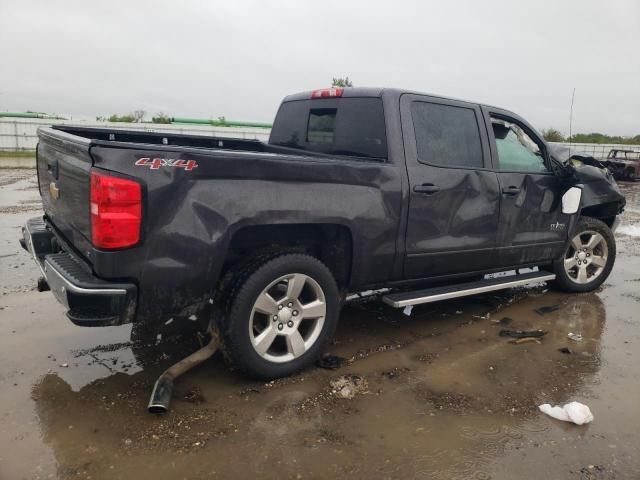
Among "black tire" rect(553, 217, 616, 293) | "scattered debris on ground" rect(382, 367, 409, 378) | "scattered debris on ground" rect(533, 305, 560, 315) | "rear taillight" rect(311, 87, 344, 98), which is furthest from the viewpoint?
"black tire" rect(553, 217, 616, 293)

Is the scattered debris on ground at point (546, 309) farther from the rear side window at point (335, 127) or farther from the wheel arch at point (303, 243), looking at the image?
the rear side window at point (335, 127)

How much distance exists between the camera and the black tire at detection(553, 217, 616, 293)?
17.5ft

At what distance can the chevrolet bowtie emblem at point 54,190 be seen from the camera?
329 centimetres

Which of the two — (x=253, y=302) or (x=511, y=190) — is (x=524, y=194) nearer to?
(x=511, y=190)

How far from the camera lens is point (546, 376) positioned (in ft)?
11.7

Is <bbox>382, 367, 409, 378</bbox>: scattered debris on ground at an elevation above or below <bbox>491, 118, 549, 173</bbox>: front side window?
below

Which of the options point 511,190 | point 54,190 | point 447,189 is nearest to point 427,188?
point 447,189

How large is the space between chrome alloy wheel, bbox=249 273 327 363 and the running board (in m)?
0.65

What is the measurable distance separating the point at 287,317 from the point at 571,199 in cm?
310

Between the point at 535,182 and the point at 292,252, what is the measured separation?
100 inches

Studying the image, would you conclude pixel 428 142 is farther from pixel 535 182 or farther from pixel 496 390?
pixel 496 390

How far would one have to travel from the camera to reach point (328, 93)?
4.19 meters

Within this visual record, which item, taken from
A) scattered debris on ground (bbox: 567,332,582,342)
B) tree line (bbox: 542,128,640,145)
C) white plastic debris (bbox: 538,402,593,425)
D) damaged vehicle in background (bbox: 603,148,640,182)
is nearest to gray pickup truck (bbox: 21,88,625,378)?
scattered debris on ground (bbox: 567,332,582,342)

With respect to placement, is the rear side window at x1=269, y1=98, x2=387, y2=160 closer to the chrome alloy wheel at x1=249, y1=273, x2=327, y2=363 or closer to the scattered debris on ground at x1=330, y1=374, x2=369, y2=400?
the chrome alloy wheel at x1=249, y1=273, x2=327, y2=363
